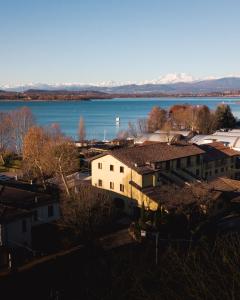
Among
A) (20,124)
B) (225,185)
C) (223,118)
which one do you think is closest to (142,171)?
(225,185)

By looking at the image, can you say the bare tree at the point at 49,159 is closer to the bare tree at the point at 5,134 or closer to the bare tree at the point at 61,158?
the bare tree at the point at 61,158

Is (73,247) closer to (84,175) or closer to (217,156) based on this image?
(84,175)

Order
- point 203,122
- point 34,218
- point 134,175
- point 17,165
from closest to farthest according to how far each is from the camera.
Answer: point 34,218, point 134,175, point 17,165, point 203,122

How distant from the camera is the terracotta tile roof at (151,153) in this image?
20.5 meters

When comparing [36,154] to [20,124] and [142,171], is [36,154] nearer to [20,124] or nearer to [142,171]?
[142,171]

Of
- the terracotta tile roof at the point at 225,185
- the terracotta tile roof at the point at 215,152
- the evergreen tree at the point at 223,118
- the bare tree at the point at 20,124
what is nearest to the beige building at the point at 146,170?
the terracotta tile roof at the point at 215,152

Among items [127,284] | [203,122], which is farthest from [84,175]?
[203,122]

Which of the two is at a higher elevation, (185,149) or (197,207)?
(185,149)

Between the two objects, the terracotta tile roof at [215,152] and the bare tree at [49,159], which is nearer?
the bare tree at [49,159]

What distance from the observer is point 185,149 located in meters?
23.7

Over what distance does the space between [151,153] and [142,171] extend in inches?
86.7

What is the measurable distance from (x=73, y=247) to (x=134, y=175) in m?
6.61

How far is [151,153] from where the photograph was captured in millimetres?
21703

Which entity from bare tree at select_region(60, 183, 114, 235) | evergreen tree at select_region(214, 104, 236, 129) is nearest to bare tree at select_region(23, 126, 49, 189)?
bare tree at select_region(60, 183, 114, 235)
